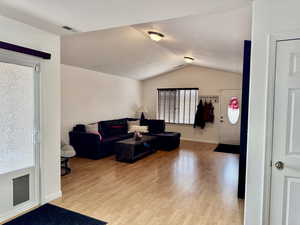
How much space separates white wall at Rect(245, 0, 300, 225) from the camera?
5.65 feet

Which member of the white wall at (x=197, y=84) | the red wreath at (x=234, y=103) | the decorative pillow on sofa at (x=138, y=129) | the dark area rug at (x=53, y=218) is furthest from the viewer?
the white wall at (x=197, y=84)

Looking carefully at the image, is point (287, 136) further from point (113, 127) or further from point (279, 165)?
point (113, 127)

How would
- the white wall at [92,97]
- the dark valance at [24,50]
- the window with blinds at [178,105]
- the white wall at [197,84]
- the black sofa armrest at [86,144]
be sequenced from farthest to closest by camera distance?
the window with blinds at [178,105], the white wall at [197,84], the white wall at [92,97], the black sofa armrest at [86,144], the dark valance at [24,50]

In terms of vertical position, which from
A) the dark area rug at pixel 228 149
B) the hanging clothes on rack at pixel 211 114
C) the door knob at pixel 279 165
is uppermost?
the hanging clothes on rack at pixel 211 114

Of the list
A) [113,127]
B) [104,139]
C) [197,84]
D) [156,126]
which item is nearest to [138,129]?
[156,126]

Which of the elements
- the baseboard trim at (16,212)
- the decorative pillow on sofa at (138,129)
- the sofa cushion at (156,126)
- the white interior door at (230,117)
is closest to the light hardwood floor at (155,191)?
the baseboard trim at (16,212)

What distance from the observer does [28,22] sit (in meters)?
2.41

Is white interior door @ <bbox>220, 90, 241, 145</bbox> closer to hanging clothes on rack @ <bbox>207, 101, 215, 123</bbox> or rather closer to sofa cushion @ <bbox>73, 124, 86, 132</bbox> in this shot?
hanging clothes on rack @ <bbox>207, 101, 215, 123</bbox>

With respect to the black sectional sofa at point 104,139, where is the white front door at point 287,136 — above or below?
above

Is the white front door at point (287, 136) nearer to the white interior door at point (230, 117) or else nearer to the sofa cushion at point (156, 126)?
the sofa cushion at point (156, 126)

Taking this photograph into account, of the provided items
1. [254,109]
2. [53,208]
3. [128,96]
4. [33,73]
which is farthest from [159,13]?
[128,96]

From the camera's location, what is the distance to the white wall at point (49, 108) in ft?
8.62

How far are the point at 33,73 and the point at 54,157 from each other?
1.22m

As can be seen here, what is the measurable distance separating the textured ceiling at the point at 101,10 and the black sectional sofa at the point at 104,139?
2.97 metres
